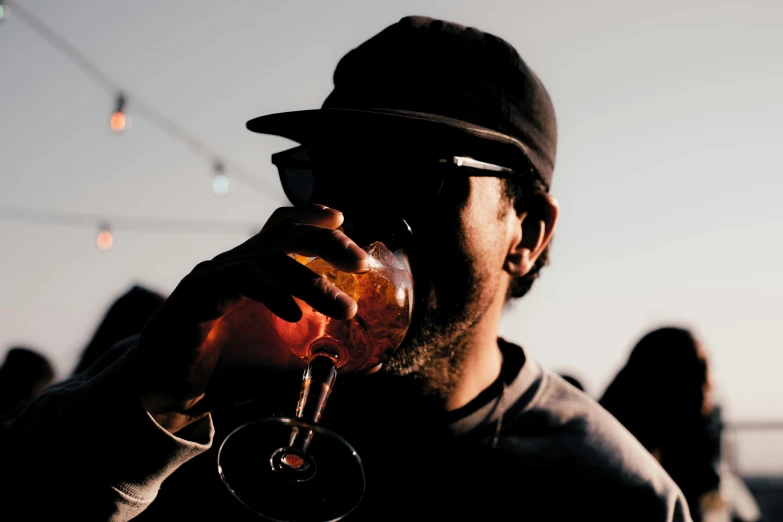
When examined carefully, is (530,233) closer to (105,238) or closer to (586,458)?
(586,458)

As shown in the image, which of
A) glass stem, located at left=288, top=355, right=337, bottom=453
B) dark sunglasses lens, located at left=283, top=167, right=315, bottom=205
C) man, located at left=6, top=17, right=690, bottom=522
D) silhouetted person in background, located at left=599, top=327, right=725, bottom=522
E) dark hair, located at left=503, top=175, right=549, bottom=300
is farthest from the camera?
silhouetted person in background, located at left=599, top=327, right=725, bottom=522

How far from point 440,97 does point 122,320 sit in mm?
2510

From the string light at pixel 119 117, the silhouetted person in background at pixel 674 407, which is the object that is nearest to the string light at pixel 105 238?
the string light at pixel 119 117

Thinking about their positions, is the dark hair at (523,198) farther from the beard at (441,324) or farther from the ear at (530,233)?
the beard at (441,324)

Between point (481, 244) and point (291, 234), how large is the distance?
835mm

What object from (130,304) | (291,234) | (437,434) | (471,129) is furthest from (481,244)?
(130,304)

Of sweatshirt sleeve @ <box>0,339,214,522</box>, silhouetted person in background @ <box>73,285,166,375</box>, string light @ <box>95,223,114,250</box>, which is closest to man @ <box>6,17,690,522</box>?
sweatshirt sleeve @ <box>0,339,214,522</box>

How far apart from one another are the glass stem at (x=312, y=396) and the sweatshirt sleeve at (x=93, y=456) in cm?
37

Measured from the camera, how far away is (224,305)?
1.55 metres

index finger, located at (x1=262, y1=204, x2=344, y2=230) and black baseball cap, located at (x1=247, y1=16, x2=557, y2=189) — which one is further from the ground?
black baseball cap, located at (x1=247, y1=16, x2=557, y2=189)

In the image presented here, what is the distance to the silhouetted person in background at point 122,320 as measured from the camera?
391 cm

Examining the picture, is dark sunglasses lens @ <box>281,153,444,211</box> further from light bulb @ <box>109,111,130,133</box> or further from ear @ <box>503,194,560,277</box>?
light bulb @ <box>109,111,130,133</box>

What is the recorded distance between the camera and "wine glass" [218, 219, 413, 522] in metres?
1.52

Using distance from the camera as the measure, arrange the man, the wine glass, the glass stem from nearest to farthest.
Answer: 1. the glass stem
2. the wine glass
3. the man
